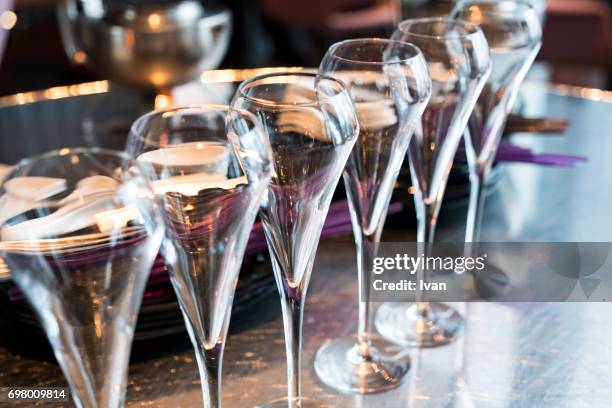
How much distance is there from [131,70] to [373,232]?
533 millimetres

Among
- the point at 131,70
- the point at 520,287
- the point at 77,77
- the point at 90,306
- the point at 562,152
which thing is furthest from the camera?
the point at 77,77

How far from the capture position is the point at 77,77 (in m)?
2.30

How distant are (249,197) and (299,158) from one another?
0.07 meters

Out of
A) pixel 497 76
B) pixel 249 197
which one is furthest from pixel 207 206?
pixel 497 76

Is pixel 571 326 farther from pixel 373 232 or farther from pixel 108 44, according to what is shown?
pixel 108 44

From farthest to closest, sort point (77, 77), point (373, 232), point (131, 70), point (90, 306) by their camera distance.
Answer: point (77, 77)
point (131, 70)
point (373, 232)
point (90, 306)

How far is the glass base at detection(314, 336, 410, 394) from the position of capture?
0.62 meters

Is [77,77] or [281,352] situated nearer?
[281,352]

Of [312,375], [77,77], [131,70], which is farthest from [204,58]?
[77,77]

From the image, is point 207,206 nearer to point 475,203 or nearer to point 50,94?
point 475,203

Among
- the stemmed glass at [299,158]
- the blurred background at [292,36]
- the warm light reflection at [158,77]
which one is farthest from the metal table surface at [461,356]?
the blurred background at [292,36]

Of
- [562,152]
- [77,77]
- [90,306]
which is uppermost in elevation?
[90,306]

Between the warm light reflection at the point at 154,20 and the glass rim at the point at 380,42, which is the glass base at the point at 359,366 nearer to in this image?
the glass rim at the point at 380,42

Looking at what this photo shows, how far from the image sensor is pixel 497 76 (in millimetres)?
708
